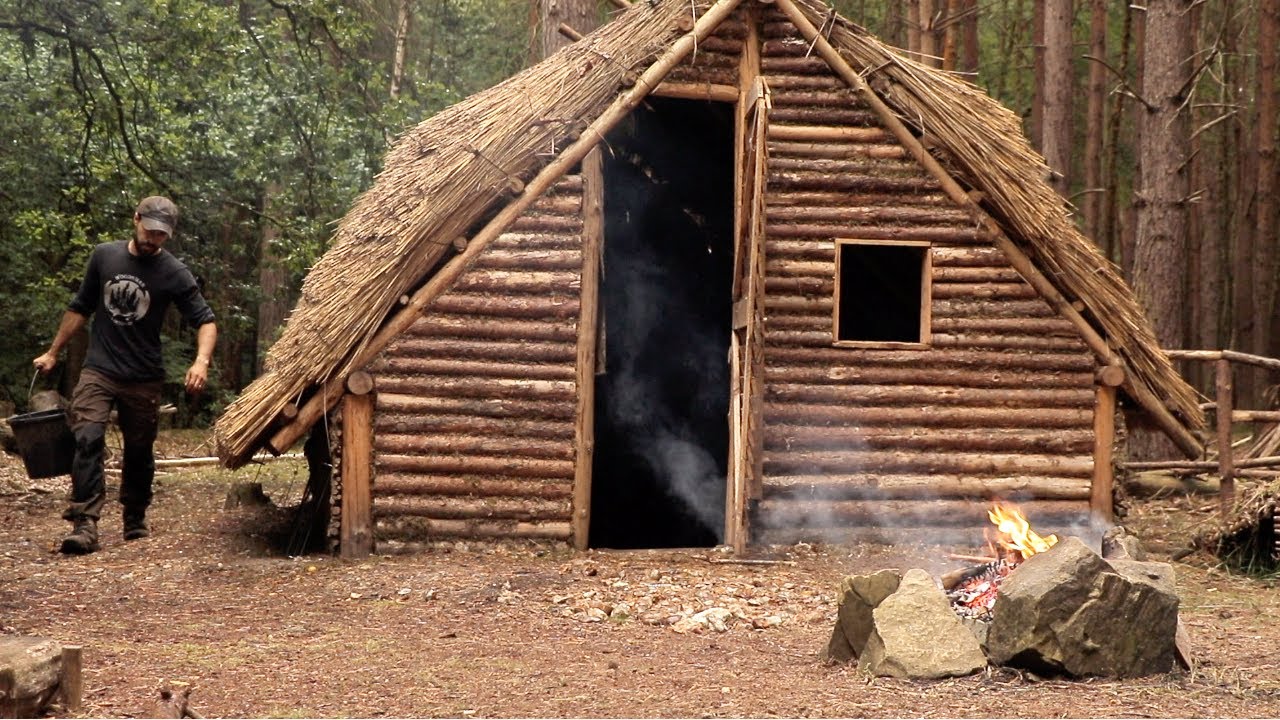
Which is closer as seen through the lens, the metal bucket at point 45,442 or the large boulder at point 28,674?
the large boulder at point 28,674

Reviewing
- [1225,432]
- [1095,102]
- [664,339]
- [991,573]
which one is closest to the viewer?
[991,573]

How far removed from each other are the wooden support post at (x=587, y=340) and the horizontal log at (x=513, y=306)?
0.40 feet

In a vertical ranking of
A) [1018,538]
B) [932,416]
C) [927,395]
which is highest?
[927,395]

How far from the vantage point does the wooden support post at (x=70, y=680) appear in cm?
482

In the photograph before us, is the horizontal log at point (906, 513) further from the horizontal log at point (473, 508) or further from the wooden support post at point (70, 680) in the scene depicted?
the wooden support post at point (70, 680)

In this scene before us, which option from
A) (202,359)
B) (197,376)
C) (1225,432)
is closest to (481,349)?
(202,359)

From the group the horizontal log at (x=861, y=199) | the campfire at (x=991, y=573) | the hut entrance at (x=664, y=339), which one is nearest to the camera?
the campfire at (x=991, y=573)

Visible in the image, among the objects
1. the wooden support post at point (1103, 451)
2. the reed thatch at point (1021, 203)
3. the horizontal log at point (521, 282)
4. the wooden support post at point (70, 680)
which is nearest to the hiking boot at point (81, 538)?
the horizontal log at point (521, 282)

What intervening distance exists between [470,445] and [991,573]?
4124mm

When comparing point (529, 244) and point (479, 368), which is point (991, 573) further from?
point (529, 244)

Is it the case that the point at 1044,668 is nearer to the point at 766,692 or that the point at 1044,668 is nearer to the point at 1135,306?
the point at 766,692

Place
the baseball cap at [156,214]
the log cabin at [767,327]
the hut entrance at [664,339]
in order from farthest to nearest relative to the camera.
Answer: the hut entrance at [664,339] → the log cabin at [767,327] → the baseball cap at [156,214]

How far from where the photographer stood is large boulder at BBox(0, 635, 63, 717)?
14.8 ft

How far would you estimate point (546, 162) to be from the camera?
9.88 metres
